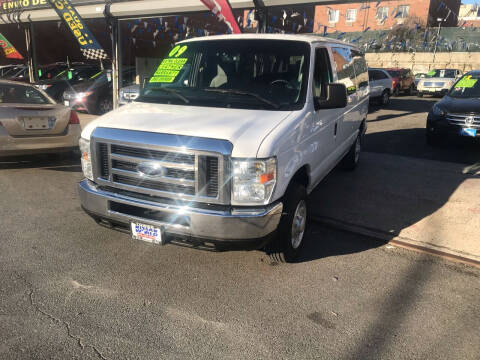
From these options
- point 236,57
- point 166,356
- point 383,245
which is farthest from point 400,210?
point 166,356

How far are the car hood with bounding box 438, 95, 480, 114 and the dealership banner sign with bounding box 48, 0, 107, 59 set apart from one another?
969cm

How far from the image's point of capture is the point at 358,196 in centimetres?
580

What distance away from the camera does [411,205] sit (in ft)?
17.9

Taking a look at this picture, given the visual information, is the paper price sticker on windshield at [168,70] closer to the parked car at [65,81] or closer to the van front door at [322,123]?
the van front door at [322,123]

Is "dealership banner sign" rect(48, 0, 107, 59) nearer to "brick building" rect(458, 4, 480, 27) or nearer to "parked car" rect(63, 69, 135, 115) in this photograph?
"parked car" rect(63, 69, 135, 115)

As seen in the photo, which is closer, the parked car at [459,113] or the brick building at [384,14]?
the parked car at [459,113]

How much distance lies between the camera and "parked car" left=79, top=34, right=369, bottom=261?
9.98 feet

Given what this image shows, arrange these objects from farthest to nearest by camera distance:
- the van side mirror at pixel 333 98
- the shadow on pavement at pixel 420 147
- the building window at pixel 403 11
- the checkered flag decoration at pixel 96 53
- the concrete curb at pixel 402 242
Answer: the building window at pixel 403 11
the checkered flag decoration at pixel 96 53
the shadow on pavement at pixel 420 147
the concrete curb at pixel 402 242
the van side mirror at pixel 333 98

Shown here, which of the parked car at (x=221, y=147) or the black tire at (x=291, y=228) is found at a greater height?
the parked car at (x=221, y=147)

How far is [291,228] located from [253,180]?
78cm

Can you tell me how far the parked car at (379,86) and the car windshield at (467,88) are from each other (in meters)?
6.69

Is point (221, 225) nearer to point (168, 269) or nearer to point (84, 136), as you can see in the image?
point (168, 269)

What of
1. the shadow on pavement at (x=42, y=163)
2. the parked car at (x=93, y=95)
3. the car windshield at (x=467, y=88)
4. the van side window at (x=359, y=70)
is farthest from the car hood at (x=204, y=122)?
the parked car at (x=93, y=95)

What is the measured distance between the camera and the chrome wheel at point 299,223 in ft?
12.2
